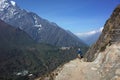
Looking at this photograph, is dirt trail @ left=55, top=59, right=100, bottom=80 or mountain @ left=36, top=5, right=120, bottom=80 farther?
dirt trail @ left=55, top=59, right=100, bottom=80

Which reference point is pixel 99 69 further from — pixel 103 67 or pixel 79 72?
pixel 79 72

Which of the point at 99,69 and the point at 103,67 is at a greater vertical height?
the point at 103,67

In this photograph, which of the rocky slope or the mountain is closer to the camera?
the rocky slope

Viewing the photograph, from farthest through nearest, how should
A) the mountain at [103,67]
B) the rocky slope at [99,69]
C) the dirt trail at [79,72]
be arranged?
the dirt trail at [79,72] < the mountain at [103,67] < the rocky slope at [99,69]

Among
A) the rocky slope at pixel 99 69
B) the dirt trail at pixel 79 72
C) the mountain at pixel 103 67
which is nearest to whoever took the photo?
the rocky slope at pixel 99 69

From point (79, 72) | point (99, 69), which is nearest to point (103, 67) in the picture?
point (99, 69)

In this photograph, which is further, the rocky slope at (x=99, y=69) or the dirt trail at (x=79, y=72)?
the dirt trail at (x=79, y=72)

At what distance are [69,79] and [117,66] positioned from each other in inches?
447

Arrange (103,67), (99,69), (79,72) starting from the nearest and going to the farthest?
(103,67) < (99,69) < (79,72)

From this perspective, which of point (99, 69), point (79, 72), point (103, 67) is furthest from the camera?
point (79, 72)

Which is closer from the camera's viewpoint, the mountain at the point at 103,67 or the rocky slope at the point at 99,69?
the rocky slope at the point at 99,69

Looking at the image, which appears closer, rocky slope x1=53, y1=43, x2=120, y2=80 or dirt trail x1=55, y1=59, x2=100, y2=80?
rocky slope x1=53, y1=43, x2=120, y2=80

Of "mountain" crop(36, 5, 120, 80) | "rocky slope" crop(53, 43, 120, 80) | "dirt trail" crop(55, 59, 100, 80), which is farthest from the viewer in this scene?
"dirt trail" crop(55, 59, 100, 80)

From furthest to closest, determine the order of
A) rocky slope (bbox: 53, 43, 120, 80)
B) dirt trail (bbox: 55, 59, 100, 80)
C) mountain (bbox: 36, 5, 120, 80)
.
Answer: dirt trail (bbox: 55, 59, 100, 80), mountain (bbox: 36, 5, 120, 80), rocky slope (bbox: 53, 43, 120, 80)
